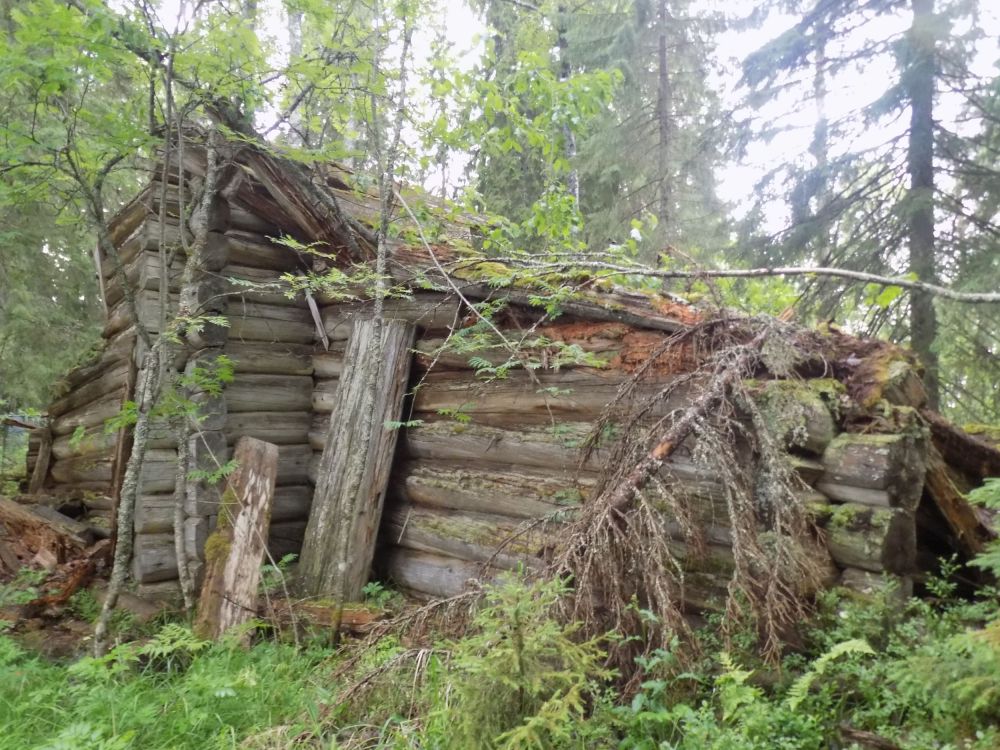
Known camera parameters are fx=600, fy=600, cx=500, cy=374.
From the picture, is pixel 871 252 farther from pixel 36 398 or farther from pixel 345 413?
pixel 36 398

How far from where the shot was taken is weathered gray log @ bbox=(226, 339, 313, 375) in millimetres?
5621

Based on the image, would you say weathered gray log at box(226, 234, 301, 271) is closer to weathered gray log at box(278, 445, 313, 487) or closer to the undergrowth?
weathered gray log at box(278, 445, 313, 487)

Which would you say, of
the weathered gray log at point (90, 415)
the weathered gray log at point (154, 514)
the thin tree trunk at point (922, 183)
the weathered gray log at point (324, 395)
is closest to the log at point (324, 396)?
the weathered gray log at point (324, 395)

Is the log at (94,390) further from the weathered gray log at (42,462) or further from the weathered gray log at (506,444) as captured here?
the weathered gray log at (506,444)

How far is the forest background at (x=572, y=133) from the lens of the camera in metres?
4.01

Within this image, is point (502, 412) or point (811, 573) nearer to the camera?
point (811, 573)

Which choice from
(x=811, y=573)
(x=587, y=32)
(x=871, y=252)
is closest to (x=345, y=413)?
(x=811, y=573)

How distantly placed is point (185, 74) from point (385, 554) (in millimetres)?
4142

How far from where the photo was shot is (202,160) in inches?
205

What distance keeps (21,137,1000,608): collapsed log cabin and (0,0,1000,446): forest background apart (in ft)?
1.77

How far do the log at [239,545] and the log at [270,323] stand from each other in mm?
1331

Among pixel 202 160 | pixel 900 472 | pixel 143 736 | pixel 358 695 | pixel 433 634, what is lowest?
pixel 143 736

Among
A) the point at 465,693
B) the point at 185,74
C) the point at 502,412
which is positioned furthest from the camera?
the point at 502,412

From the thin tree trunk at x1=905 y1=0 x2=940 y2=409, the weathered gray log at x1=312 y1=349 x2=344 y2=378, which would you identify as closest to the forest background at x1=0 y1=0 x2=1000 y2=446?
the thin tree trunk at x1=905 y1=0 x2=940 y2=409
